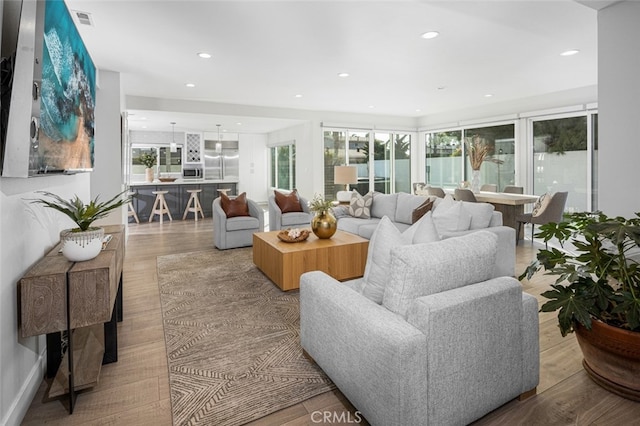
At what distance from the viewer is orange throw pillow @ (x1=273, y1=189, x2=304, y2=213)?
6090mm

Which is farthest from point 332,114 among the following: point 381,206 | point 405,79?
point 381,206

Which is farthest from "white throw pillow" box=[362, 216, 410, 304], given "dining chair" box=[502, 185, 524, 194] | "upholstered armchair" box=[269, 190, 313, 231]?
"dining chair" box=[502, 185, 524, 194]

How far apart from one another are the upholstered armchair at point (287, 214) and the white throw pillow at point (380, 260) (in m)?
4.06

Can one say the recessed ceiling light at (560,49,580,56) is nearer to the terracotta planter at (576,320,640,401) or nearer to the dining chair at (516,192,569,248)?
the dining chair at (516,192,569,248)

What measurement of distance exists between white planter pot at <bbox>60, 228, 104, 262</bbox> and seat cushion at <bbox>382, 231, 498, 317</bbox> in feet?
5.47

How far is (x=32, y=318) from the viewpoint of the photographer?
1.77 m

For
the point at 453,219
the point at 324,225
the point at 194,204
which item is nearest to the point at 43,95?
the point at 324,225

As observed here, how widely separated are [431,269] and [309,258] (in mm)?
2191

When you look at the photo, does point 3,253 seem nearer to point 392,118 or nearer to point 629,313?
point 629,313

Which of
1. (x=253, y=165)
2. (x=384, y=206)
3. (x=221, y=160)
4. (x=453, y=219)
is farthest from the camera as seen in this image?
(x=253, y=165)

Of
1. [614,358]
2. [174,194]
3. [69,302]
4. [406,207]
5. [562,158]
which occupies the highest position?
[562,158]

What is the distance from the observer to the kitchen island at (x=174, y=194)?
832 cm

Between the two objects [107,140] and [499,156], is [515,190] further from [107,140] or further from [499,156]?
[107,140]

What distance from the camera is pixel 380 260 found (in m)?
1.87
